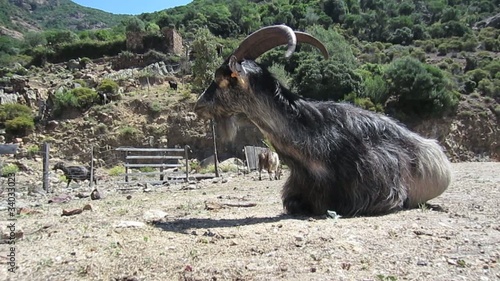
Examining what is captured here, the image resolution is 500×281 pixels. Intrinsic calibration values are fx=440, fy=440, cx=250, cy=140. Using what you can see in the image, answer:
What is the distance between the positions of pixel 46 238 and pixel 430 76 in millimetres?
38486

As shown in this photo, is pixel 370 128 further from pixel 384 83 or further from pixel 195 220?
pixel 384 83

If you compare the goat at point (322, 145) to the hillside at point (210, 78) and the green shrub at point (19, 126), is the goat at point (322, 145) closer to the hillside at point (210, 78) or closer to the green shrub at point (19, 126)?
the hillside at point (210, 78)

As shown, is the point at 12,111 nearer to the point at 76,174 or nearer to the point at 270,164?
the point at 76,174

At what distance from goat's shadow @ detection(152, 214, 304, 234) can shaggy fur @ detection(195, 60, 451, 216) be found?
40cm

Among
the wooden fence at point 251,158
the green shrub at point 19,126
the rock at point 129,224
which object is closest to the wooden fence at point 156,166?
the wooden fence at point 251,158

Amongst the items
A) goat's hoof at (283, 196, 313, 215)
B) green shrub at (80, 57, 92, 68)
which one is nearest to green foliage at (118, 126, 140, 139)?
green shrub at (80, 57, 92, 68)

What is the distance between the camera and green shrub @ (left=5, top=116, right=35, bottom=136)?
3522cm

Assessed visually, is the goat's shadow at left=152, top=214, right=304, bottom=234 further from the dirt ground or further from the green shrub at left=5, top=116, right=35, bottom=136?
the green shrub at left=5, top=116, right=35, bottom=136

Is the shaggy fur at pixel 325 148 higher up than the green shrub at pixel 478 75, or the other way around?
the green shrub at pixel 478 75

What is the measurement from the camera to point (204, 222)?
505 cm

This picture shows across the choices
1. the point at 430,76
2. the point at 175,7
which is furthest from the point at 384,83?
the point at 175,7

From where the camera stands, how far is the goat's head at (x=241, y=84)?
504 centimetres

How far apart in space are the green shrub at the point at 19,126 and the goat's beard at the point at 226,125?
115ft

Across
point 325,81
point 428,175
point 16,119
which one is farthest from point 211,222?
point 16,119
